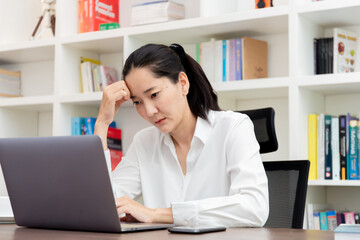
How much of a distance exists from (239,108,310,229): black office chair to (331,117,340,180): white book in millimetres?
628

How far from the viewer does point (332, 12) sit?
8.59 ft

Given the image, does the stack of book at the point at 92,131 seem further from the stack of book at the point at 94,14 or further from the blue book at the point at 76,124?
the stack of book at the point at 94,14

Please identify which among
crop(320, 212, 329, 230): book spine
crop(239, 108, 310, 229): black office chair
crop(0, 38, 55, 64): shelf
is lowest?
crop(320, 212, 329, 230): book spine

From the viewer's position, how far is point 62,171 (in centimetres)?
136

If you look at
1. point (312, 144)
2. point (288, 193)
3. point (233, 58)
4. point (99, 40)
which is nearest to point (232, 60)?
point (233, 58)

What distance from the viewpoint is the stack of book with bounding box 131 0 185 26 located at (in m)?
3.04

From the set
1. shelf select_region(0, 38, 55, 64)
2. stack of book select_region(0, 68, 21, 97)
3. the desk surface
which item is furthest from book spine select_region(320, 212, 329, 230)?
stack of book select_region(0, 68, 21, 97)

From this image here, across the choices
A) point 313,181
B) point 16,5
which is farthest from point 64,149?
point 16,5

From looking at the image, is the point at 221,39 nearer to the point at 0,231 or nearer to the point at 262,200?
the point at 262,200

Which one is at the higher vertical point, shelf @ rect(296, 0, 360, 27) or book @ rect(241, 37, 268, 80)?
shelf @ rect(296, 0, 360, 27)

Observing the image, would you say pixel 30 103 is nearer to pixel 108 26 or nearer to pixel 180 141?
pixel 108 26

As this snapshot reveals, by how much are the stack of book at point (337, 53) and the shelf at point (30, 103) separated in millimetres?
1599

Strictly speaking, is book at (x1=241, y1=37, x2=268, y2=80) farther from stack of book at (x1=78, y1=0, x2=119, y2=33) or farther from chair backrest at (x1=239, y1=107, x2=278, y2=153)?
stack of book at (x1=78, y1=0, x2=119, y2=33)

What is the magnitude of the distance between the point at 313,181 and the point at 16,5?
237 centimetres
